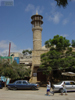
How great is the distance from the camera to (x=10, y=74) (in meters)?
16.7

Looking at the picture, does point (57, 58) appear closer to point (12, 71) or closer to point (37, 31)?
point (12, 71)

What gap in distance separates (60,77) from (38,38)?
12633mm

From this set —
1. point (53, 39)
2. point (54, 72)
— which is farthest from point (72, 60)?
point (54, 72)

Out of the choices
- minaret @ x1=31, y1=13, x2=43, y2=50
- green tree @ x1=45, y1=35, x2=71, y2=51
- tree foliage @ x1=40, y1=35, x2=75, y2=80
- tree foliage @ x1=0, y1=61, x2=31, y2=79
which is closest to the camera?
tree foliage @ x1=40, y1=35, x2=75, y2=80

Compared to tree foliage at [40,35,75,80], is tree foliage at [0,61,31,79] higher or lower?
lower

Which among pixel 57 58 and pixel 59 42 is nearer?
pixel 57 58

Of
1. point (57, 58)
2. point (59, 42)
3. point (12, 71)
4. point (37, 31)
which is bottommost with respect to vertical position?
point (12, 71)

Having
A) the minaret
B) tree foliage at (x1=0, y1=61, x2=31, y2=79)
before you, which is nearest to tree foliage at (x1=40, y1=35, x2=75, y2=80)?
tree foliage at (x1=0, y1=61, x2=31, y2=79)

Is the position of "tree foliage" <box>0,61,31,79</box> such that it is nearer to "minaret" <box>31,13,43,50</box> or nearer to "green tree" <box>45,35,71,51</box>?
"green tree" <box>45,35,71,51</box>

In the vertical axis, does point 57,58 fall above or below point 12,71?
above

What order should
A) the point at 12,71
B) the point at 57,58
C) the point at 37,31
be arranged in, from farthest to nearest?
1. the point at 37,31
2. the point at 57,58
3. the point at 12,71

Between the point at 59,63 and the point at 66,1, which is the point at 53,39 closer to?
the point at 59,63

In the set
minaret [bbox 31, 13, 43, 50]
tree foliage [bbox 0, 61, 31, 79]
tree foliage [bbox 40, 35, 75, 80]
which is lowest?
tree foliage [bbox 0, 61, 31, 79]

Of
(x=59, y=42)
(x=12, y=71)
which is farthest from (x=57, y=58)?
(x=12, y=71)
